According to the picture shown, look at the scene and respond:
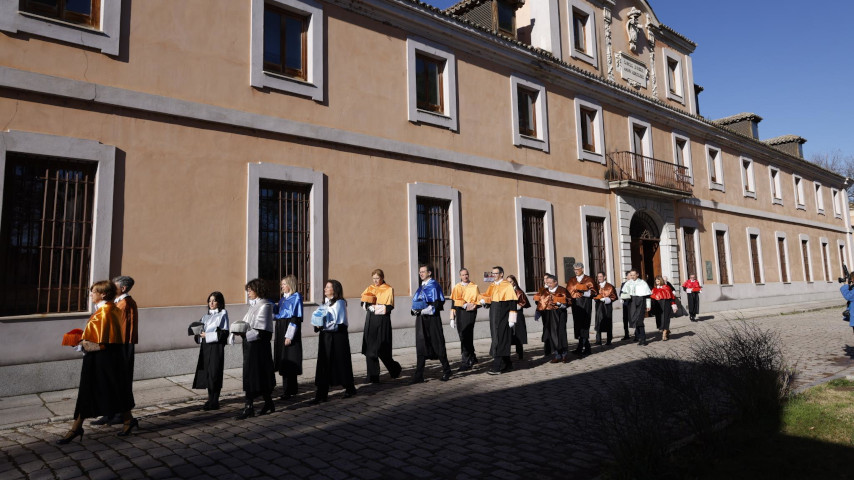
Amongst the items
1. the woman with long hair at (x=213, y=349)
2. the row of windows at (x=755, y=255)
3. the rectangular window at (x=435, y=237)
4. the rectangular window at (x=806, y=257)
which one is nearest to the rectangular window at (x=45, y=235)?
the woman with long hair at (x=213, y=349)

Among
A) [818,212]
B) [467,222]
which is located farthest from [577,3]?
[818,212]

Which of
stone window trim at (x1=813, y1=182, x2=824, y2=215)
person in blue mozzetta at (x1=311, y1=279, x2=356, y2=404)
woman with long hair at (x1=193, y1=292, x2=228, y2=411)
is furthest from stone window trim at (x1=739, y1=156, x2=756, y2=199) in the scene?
woman with long hair at (x1=193, y1=292, x2=228, y2=411)

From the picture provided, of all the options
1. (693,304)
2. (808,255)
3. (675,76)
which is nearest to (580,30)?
(675,76)

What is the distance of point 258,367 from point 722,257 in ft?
72.4

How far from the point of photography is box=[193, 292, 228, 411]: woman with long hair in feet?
21.9

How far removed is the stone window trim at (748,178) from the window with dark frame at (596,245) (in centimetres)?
1169

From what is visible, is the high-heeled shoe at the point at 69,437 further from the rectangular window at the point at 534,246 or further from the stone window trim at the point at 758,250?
the stone window trim at the point at 758,250

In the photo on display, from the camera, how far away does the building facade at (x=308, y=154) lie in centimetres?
823

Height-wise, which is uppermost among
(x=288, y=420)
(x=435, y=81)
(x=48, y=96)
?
(x=435, y=81)

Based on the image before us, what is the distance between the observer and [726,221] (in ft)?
76.6

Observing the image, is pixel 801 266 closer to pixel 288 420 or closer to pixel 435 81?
pixel 435 81

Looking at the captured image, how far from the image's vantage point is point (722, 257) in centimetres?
2288

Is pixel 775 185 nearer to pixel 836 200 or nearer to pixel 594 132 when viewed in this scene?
pixel 836 200

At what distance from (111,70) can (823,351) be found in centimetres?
1380
